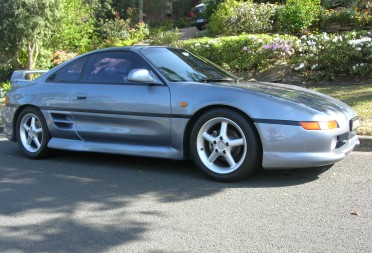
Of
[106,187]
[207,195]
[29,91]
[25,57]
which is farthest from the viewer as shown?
[25,57]

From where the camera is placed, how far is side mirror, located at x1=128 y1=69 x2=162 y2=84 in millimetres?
5277

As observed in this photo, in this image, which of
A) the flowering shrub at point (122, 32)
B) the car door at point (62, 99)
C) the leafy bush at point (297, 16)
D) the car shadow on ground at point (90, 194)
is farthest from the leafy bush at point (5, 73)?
the car door at point (62, 99)

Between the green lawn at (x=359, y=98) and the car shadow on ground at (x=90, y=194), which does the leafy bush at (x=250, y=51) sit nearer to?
the green lawn at (x=359, y=98)

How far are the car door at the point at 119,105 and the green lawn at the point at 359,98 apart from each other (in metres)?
3.02

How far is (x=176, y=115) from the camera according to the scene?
5.16 m

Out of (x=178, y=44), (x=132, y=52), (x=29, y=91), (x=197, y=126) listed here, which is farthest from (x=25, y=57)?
(x=197, y=126)

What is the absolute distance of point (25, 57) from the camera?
15078 millimetres

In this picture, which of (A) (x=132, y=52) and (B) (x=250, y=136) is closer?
(B) (x=250, y=136)

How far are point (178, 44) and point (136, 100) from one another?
783cm

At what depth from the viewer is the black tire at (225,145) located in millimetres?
4785

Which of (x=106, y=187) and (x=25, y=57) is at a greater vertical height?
(x=25, y=57)

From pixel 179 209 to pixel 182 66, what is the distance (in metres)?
Answer: 2.03

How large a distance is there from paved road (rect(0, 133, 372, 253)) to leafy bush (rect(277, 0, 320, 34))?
317 inches

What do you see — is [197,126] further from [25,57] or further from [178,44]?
[25,57]
